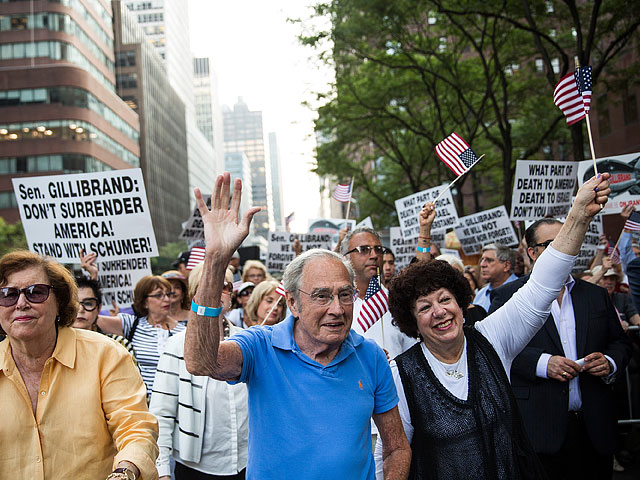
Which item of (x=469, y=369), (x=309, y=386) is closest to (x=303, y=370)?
(x=309, y=386)

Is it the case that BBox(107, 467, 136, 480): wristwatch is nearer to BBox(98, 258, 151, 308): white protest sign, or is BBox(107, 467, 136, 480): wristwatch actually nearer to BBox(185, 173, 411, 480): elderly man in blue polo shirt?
BBox(185, 173, 411, 480): elderly man in blue polo shirt

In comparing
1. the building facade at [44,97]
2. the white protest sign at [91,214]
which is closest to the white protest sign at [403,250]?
the white protest sign at [91,214]

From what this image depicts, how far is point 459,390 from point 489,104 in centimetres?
2175

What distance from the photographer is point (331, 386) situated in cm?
297

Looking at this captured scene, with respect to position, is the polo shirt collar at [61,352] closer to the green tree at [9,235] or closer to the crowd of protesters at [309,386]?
the crowd of protesters at [309,386]

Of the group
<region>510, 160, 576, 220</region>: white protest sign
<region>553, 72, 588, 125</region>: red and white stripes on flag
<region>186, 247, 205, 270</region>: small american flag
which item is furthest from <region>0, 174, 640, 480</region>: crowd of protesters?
A: <region>510, 160, 576, 220</region>: white protest sign

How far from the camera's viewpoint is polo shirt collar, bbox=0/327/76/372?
300 centimetres

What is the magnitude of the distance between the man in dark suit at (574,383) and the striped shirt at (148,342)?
2.80 meters

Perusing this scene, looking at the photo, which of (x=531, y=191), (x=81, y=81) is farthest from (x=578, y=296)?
(x=81, y=81)

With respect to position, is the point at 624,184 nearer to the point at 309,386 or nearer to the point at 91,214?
the point at 91,214

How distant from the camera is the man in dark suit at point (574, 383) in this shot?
4.27 m

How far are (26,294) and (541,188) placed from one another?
25.7 feet

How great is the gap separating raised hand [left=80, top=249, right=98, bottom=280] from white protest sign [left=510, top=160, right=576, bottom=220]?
5476mm

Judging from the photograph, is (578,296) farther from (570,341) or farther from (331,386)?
(331,386)
